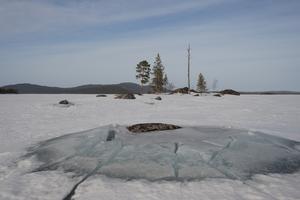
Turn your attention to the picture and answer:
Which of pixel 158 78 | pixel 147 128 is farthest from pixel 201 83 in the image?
pixel 147 128

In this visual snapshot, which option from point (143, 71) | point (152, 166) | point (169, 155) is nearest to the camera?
point (152, 166)

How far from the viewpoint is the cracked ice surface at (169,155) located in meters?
4.68

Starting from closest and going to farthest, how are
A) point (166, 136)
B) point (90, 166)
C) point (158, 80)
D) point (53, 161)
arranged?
point (90, 166), point (53, 161), point (166, 136), point (158, 80)

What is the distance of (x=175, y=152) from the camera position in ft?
18.6

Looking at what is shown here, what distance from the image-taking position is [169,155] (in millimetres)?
5477

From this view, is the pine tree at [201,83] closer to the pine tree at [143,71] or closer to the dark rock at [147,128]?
the pine tree at [143,71]

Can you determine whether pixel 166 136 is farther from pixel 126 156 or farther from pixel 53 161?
pixel 53 161

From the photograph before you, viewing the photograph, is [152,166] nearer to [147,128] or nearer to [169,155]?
[169,155]

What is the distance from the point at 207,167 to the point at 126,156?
5.04 feet

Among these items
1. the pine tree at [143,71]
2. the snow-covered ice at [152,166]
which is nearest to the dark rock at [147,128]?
the snow-covered ice at [152,166]

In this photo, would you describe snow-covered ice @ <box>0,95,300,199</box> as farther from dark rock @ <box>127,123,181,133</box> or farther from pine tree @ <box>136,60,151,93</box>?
pine tree @ <box>136,60,151,93</box>

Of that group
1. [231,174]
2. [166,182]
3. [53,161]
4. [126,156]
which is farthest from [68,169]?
[231,174]

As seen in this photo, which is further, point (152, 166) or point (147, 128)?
point (147, 128)

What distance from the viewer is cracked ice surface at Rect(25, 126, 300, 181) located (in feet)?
15.3
